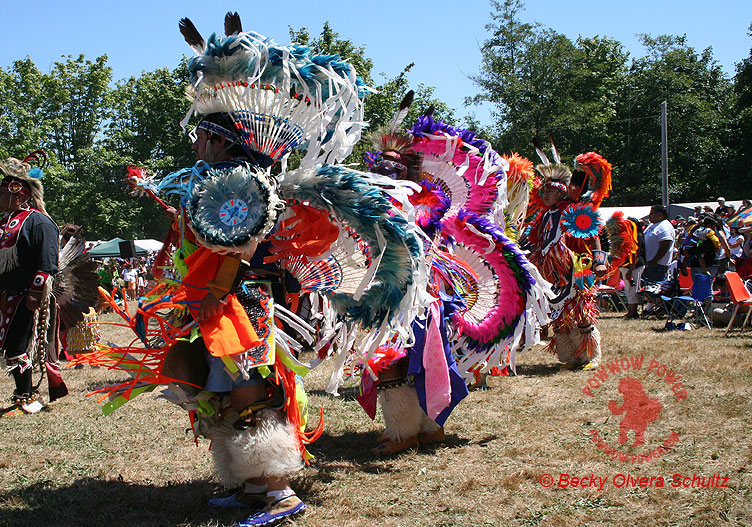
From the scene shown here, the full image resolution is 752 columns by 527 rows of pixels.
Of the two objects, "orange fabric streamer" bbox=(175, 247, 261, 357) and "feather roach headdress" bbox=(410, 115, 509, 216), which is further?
"feather roach headdress" bbox=(410, 115, 509, 216)

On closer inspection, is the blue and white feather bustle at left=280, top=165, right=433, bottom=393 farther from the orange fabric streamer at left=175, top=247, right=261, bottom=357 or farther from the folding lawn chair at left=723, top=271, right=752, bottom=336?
the folding lawn chair at left=723, top=271, right=752, bottom=336

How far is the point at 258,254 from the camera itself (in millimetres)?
2961

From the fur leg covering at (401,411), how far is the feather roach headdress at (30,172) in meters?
3.21

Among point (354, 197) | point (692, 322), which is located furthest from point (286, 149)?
point (692, 322)

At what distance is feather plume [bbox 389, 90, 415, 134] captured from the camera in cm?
383

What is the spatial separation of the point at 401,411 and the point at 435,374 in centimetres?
36

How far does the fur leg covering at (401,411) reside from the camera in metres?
3.89

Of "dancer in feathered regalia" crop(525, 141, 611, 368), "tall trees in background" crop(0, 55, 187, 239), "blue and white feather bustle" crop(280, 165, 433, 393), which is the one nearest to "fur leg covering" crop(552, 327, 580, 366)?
"dancer in feathered regalia" crop(525, 141, 611, 368)

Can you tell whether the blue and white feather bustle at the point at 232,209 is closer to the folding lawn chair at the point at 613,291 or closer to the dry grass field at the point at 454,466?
the dry grass field at the point at 454,466

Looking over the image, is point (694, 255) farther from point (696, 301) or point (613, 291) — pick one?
point (613, 291)

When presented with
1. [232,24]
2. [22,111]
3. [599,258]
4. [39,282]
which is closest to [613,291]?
[599,258]

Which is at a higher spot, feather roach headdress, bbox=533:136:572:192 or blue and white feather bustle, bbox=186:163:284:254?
feather roach headdress, bbox=533:136:572:192

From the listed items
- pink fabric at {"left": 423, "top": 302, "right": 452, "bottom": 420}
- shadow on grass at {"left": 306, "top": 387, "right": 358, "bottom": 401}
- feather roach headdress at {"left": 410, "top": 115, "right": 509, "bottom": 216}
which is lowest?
shadow on grass at {"left": 306, "top": 387, "right": 358, "bottom": 401}

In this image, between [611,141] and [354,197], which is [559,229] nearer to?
[354,197]
